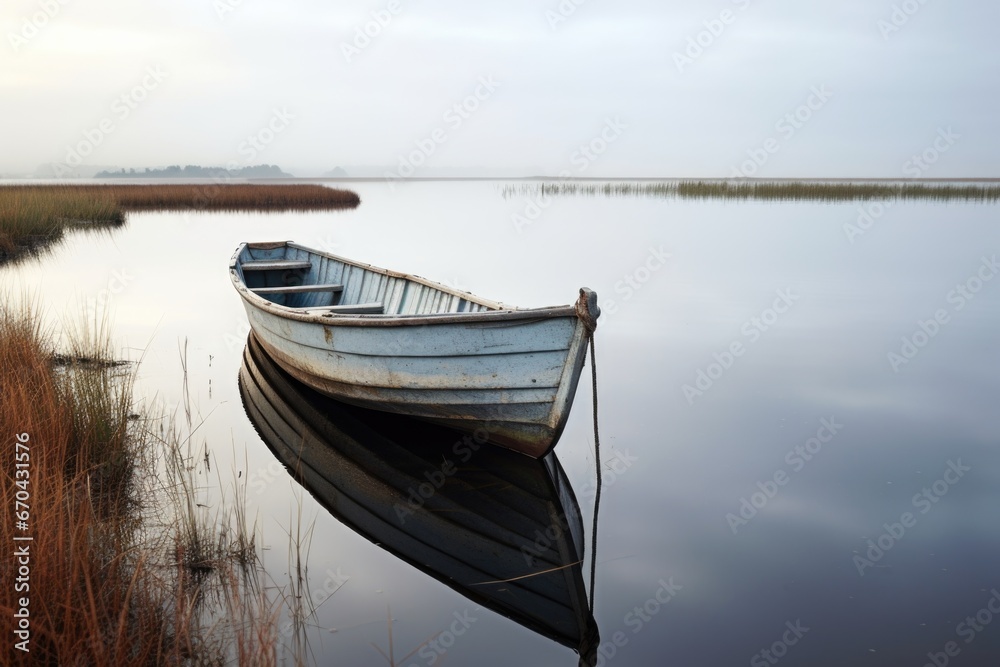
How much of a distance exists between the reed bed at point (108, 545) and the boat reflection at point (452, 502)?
87cm

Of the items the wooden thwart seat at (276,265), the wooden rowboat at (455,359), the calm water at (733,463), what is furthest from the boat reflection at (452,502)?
the wooden thwart seat at (276,265)

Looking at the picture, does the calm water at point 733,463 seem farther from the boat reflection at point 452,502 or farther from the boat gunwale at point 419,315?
the boat gunwale at point 419,315

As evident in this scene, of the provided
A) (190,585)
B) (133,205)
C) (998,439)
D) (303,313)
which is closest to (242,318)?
(303,313)

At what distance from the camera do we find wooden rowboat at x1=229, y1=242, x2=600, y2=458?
15.8 feet

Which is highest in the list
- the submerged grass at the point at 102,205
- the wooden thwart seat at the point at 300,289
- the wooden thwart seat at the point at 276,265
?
the submerged grass at the point at 102,205

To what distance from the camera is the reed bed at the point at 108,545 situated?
263cm

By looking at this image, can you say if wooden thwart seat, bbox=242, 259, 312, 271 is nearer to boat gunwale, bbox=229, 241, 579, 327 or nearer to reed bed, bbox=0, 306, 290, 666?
boat gunwale, bbox=229, 241, 579, 327

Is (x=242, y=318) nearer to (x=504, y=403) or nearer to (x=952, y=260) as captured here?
(x=504, y=403)

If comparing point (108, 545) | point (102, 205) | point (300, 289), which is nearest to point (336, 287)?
point (300, 289)

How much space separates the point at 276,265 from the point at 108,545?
6449 millimetres


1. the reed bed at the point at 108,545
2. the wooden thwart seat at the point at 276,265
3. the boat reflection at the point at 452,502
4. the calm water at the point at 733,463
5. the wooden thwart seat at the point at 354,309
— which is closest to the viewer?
the reed bed at the point at 108,545

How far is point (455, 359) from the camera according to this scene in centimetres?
517

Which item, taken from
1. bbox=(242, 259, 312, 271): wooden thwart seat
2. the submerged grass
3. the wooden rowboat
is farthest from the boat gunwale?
the submerged grass

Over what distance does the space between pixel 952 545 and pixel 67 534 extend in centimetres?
480
